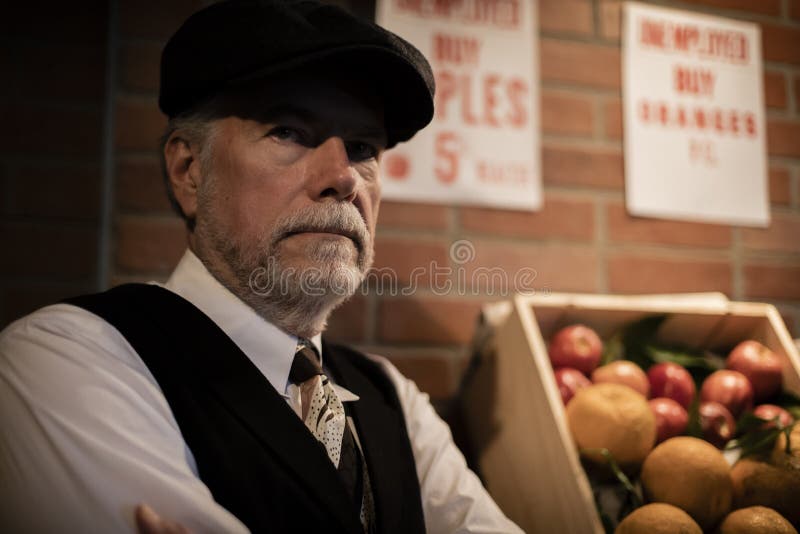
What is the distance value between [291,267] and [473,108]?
0.73 meters

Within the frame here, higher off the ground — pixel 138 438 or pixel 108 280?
pixel 108 280

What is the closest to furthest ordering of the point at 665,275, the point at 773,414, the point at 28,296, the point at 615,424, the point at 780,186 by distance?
1. the point at 615,424
2. the point at 773,414
3. the point at 28,296
4. the point at 665,275
5. the point at 780,186

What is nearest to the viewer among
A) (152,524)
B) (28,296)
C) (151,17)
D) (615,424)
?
(152,524)

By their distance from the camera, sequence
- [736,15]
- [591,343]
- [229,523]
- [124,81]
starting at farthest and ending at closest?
[736,15] < [124,81] < [591,343] < [229,523]

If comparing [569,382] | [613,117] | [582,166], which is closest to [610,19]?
[613,117]

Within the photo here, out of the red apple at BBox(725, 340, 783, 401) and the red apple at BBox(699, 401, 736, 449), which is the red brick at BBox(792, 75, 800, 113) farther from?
the red apple at BBox(699, 401, 736, 449)

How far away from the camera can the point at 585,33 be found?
5.27 ft

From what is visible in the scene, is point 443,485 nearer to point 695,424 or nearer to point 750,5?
point 695,424

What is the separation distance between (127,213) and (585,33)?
45.4 inches

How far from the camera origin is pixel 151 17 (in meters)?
1.35

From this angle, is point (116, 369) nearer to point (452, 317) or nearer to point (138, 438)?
point (138, 438)

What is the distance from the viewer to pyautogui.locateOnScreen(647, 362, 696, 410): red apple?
1.19 metres

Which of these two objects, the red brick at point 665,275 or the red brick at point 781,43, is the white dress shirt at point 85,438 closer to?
the red brick at point 665,275

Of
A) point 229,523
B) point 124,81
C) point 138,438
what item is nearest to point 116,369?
point 138,438
